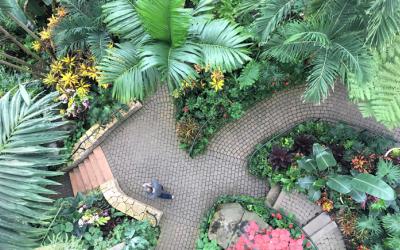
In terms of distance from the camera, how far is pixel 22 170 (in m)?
5.30

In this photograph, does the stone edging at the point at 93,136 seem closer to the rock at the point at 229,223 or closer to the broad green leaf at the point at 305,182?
the rock at the point at 229,223

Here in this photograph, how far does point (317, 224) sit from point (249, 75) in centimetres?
273

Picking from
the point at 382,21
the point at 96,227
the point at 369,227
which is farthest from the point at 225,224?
the point at 382,21

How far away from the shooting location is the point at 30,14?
7633 millimetres

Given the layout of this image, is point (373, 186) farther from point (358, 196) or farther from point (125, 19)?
point (125, 19)

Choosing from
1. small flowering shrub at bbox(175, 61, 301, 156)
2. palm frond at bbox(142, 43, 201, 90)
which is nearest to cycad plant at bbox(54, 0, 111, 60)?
small flowering shrub at bbox(175, 61, 301, 156)

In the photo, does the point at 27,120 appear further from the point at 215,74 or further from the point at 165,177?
the point at 215,74

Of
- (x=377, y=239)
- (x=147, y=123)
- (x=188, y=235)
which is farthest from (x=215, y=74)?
(x=377, y=239)

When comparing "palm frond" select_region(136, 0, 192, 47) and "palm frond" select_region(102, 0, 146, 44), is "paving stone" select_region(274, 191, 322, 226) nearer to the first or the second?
"palm frond" select_region(136, 0, 192, 47)

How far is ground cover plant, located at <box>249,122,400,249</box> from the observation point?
19.8 ft

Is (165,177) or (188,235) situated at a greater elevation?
(165,177)

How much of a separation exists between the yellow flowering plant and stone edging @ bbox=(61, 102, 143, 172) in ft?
1.41

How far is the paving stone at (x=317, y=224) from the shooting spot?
6.53 metres

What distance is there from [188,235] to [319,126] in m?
2.98
